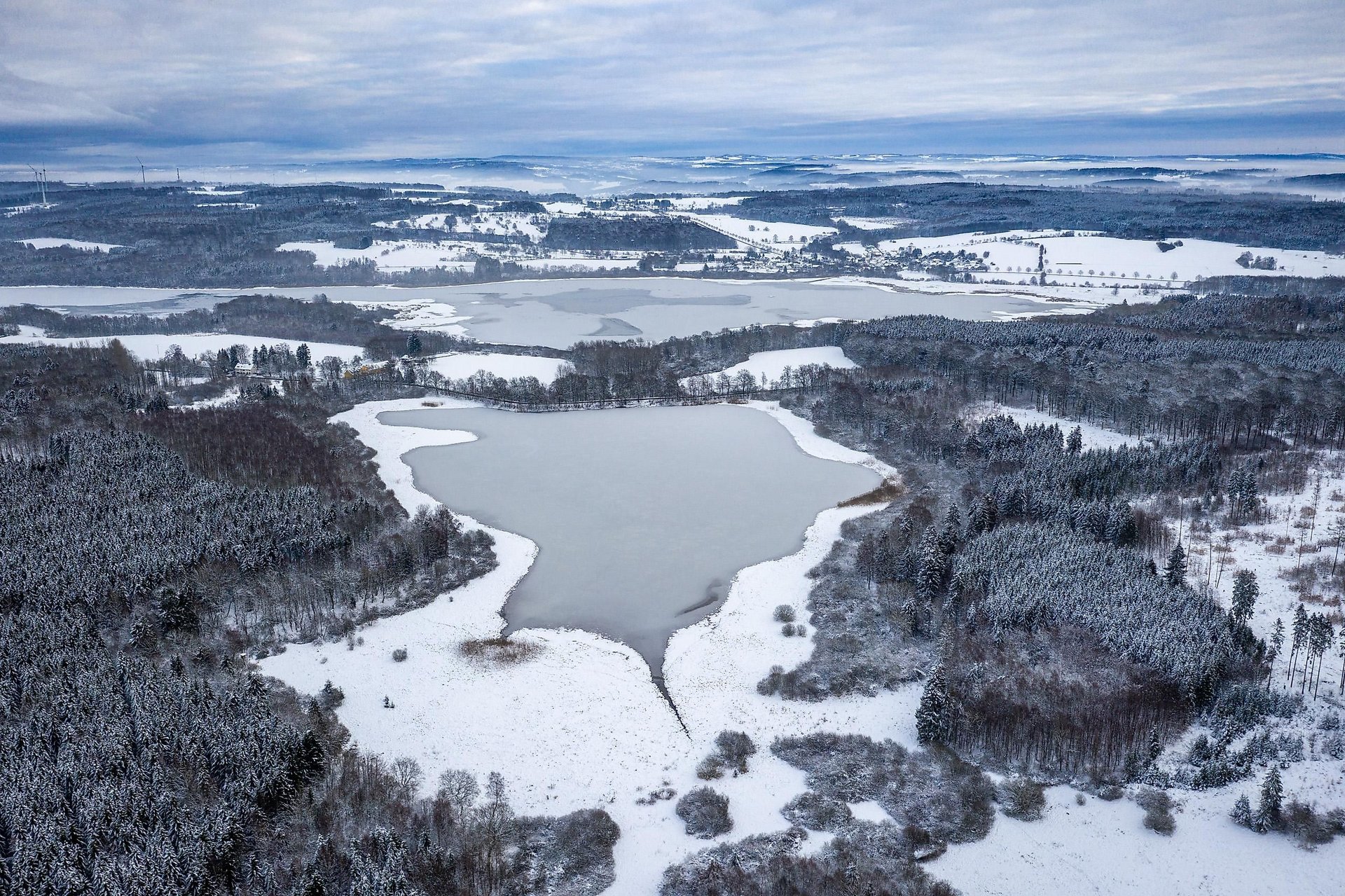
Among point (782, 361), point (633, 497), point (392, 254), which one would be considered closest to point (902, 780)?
point (633, 497)

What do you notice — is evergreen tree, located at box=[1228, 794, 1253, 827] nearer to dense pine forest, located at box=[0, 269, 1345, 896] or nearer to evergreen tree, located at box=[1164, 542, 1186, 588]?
dense pine forest, located at box=[0, 269, 1345, 896]

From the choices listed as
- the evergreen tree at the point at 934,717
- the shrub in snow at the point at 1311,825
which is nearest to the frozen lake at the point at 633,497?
the evergreen tree at the point at 934,717

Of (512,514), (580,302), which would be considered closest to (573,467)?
(512,514)

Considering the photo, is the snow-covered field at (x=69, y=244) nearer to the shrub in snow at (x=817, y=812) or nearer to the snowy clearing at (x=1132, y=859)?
the shrub in snow at (x=817, y=812)

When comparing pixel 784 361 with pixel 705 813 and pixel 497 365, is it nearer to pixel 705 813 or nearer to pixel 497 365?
pixel 497 365

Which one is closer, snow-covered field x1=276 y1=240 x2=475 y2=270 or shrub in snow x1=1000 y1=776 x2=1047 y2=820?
shrub in snow x1=1000 y1=776 x2=1047 y2=820

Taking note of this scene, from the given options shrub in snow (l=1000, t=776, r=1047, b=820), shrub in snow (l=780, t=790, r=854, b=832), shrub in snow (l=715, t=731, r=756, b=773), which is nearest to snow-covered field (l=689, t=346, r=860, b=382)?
shrub in snow (l=715, t=731, r=756, b=773)

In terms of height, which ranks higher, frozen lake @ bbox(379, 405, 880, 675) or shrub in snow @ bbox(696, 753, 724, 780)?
frozen lake @ bbox(379, 405, 880, 675)
